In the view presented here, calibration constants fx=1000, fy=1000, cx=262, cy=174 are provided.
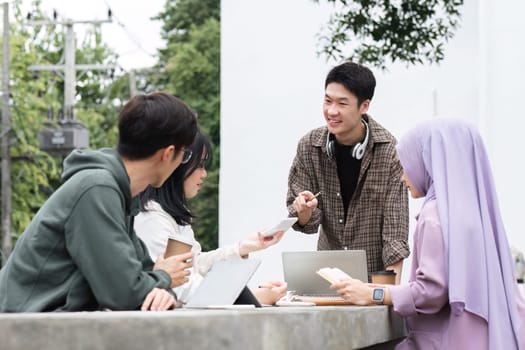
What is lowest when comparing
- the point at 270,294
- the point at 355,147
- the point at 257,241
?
A: the point at 270,294

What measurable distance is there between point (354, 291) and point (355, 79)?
144cm

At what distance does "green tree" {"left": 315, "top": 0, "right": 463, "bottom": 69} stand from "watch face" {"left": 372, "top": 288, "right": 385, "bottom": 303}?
5269 millimetres

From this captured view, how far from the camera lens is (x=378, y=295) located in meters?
2.97

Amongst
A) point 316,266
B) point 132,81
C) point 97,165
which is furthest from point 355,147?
point 132,81

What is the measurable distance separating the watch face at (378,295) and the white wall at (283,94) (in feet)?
15.7

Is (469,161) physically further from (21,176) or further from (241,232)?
(21,176)

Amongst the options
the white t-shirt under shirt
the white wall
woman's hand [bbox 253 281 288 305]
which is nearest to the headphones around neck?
the white t-shirt under shirt

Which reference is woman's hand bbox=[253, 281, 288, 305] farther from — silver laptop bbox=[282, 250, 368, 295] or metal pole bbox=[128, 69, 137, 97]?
metal pole bbox=[128, 69, 137, 97]

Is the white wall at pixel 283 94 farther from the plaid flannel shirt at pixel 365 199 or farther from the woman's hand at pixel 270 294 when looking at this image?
the woman's hand at pixel 270 294

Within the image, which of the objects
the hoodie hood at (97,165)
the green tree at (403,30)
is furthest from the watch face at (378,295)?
the green tree at (403,30)

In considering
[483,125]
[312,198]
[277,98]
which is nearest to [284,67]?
[277,98]

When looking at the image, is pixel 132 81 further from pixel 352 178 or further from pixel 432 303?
pixel 432 303

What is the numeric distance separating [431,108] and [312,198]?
4.56 meters

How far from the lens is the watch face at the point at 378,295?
9.73ft
